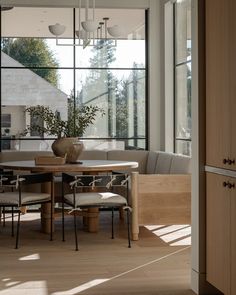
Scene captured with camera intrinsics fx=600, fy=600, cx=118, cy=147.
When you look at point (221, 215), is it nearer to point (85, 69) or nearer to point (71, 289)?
point (71, 289)

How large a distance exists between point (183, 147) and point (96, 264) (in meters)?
3.66

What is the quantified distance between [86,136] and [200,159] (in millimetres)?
5029

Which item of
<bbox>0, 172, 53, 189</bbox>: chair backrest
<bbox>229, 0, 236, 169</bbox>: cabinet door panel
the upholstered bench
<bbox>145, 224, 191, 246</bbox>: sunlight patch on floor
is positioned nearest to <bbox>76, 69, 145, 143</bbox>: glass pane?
<bbox>145, 224, 191, 246</bbox>: sunlight patch on floor

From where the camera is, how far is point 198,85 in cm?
414

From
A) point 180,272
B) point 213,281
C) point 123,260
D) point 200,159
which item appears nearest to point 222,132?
point 200,159

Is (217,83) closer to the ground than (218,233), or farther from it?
farther from it

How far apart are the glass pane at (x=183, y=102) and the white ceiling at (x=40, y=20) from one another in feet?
3.48

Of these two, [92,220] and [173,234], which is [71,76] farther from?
[173,234]

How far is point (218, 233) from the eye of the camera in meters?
3.82

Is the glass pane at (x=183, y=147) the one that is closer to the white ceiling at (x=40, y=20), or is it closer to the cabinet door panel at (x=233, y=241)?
the white ceiling at (x=40, y=20)

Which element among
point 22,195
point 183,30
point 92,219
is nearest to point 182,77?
point 183,30

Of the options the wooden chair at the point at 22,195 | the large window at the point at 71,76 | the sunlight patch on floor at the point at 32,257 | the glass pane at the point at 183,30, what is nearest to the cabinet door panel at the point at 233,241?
the sunlight patch on floor at the point at 32,257

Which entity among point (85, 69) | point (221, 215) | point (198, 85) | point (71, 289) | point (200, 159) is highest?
point (85, 69)

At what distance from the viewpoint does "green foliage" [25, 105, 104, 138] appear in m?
7.09
